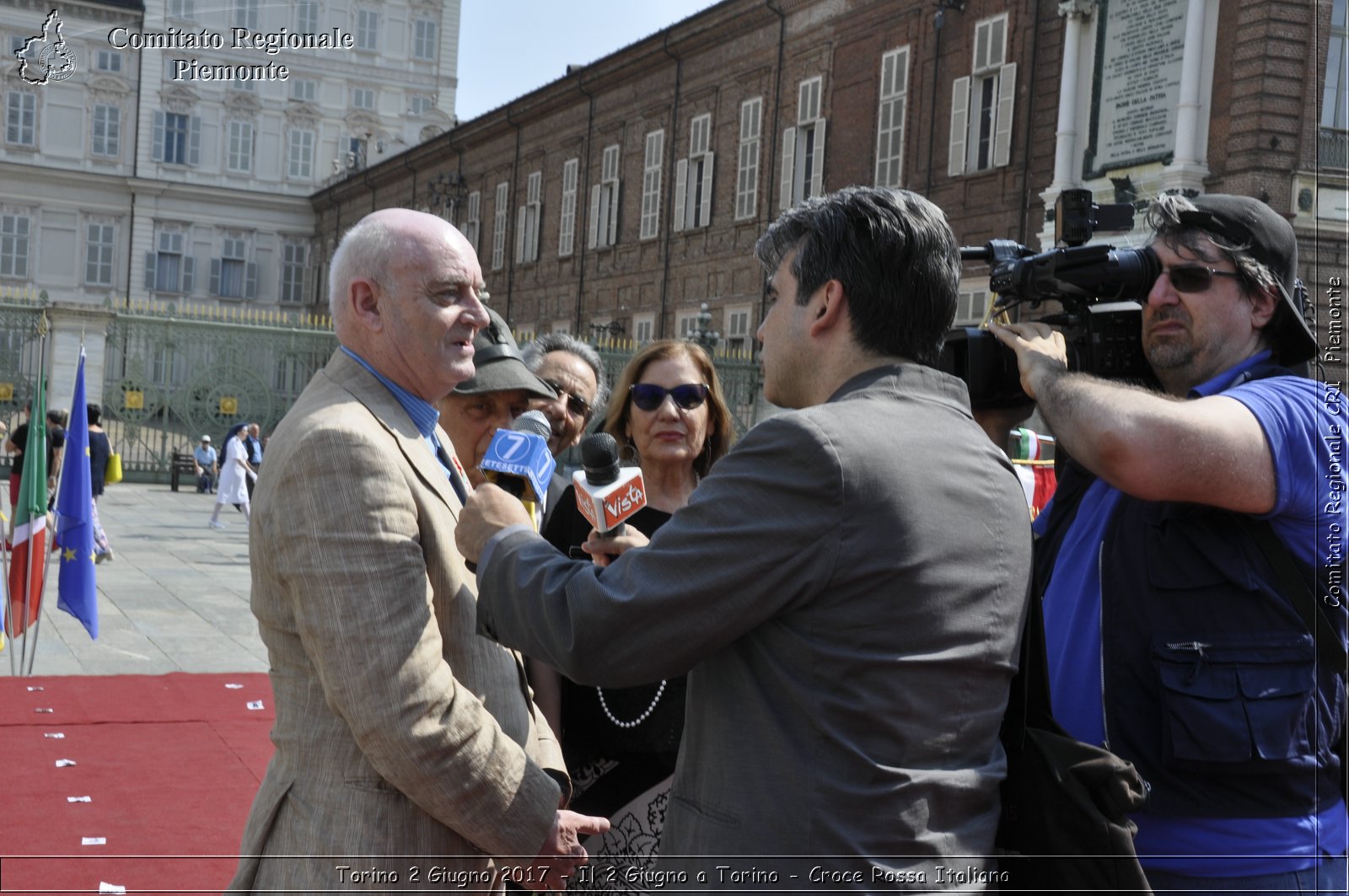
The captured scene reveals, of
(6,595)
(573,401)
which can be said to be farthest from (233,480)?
(573,401)

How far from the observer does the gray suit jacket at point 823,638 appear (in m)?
1.72

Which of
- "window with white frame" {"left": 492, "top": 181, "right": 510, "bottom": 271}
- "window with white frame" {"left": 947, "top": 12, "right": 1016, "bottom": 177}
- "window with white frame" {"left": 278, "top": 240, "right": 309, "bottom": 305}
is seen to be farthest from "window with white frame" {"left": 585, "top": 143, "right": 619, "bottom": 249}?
"window with white frame" {"left": 278, "top": 240, "right": 309, "bottom": 305}

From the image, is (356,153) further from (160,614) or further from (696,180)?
(160,614)

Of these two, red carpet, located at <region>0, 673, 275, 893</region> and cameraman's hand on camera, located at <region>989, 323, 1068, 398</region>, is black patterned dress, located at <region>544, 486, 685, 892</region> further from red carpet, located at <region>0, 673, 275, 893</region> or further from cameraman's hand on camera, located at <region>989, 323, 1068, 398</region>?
cameraman's hand on camera, located at <region>989, 323, 1068, 398</region>

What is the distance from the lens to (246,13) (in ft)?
114

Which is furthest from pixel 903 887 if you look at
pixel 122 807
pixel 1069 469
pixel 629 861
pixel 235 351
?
pixel 235 351

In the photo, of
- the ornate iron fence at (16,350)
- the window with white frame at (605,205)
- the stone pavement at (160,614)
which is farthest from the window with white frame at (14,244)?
the stone pavement at (160,614)

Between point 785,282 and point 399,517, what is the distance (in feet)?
2.34

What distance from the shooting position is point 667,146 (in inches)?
1139

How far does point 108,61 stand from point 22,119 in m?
3.10

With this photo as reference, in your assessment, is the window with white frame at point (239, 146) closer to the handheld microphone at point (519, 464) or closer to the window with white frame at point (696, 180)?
the window with white frame at point (696, 180)

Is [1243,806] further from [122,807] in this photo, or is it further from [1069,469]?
[122,807]

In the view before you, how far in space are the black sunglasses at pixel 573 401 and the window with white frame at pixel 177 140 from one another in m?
40.1

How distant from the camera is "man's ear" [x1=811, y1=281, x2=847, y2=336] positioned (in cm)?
190
